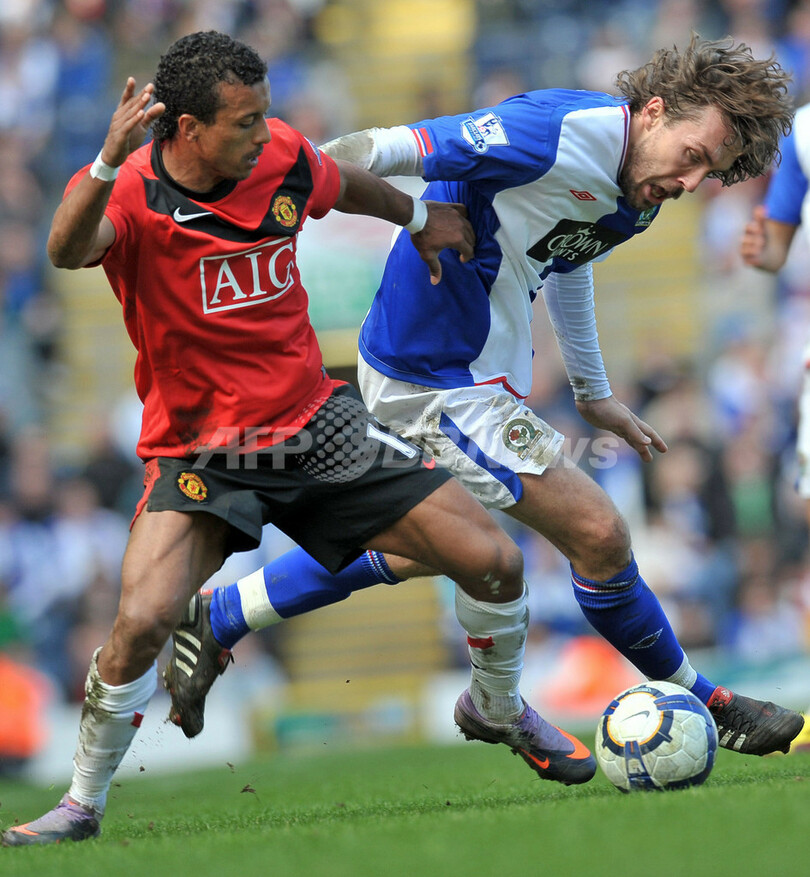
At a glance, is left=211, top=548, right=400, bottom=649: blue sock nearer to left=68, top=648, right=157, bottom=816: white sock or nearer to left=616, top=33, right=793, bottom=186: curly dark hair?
left=68, top=648, right=157, bottom=816: white sock

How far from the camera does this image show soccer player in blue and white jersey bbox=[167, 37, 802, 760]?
171 inches

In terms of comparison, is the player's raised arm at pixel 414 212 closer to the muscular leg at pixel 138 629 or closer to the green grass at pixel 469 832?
the muscular leg at pixel 138 629

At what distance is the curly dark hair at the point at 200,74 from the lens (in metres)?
3.71

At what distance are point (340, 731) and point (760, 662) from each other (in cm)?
330

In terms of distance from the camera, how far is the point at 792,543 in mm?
9914

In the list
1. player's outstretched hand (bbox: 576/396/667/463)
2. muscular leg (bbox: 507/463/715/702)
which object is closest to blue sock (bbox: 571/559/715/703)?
muscular leg (bbox: 507/463/715/702)

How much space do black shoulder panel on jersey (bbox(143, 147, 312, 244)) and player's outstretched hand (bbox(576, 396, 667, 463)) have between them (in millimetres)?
1617

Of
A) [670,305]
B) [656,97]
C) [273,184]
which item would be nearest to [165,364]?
[273,184]

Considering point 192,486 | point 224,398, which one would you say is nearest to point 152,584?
point 192,486

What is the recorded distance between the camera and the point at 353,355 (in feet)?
28.1

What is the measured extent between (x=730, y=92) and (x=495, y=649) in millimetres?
1996

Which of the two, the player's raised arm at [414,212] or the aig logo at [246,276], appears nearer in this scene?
the aig logo at [246,276]

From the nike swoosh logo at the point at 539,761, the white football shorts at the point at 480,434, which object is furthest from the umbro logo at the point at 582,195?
the nike swoosh logo at the point at 539,761

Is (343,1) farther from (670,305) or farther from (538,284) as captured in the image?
(538,284)
